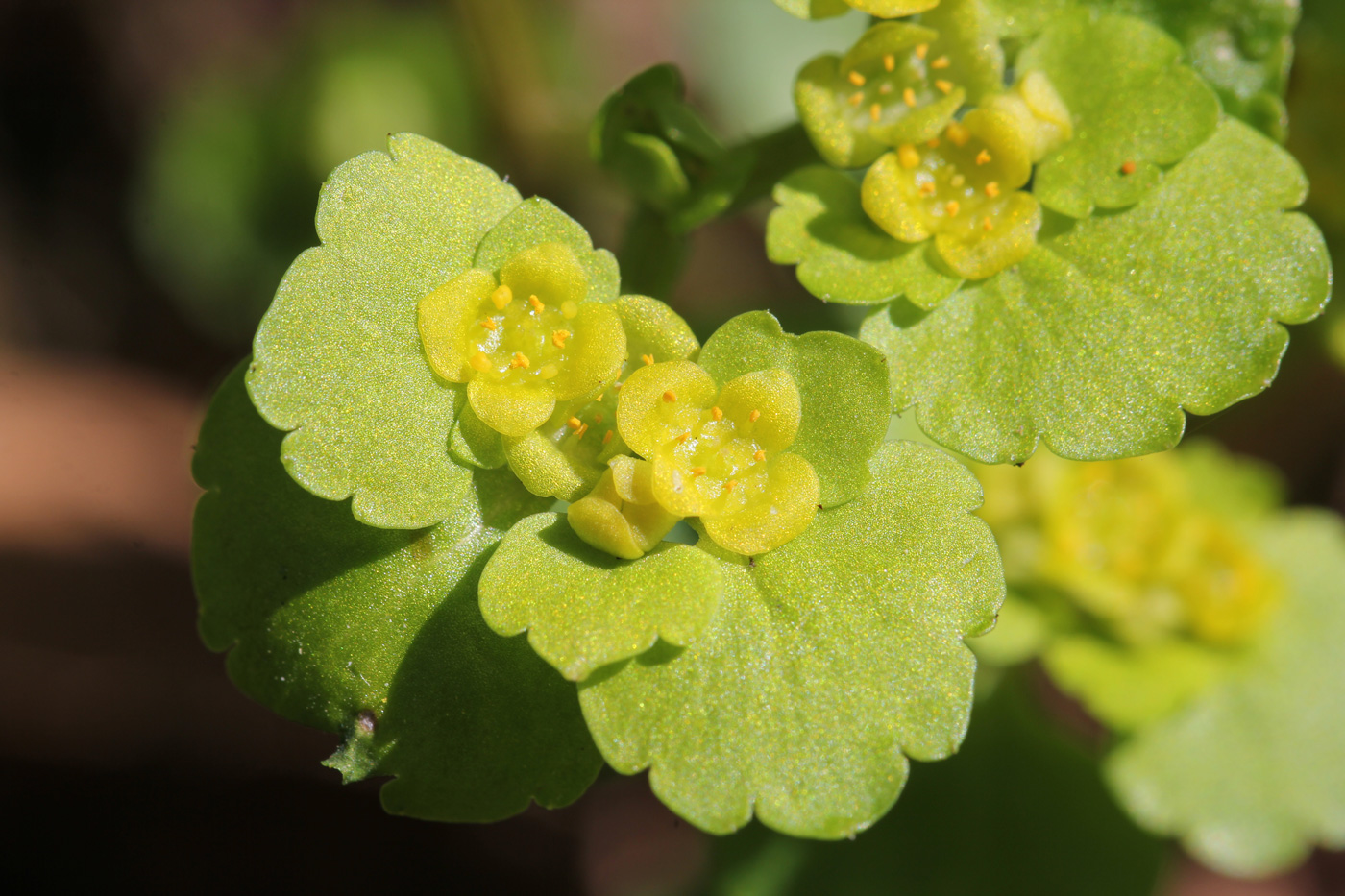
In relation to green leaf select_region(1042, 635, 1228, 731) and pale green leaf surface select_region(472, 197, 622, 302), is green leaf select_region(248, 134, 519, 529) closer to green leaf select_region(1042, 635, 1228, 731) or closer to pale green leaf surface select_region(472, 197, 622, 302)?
pale green leaf surface select_region(472, 197, 622, 302)

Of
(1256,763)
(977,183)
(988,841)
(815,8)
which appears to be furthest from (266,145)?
(1256,763)

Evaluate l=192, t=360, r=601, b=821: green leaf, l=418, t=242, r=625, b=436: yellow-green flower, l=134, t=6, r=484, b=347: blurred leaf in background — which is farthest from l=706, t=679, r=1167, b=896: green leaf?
l=134, t=6, r=484, b=347: blurred leaf in background

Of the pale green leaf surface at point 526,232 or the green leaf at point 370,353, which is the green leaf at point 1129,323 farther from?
the green leaf at point 370,353

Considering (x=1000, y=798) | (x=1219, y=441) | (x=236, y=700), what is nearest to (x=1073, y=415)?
(x=1000, y=798)

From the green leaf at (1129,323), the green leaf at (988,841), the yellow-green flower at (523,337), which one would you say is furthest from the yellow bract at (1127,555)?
the yellow-green flower at (523,337)

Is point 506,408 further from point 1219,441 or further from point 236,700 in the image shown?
point 1219,441

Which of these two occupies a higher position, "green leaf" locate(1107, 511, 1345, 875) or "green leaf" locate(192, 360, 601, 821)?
"green leaf" locate(192, 360, 601, 821)

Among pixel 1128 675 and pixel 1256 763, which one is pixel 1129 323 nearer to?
pixel 1128 675
